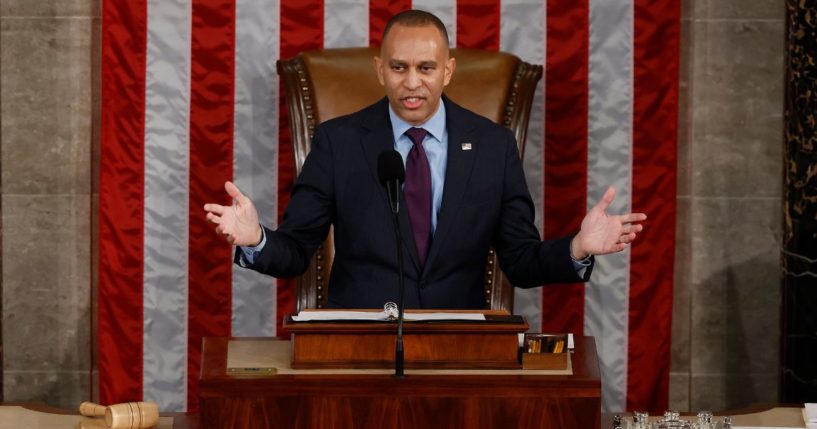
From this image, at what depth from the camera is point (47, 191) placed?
4453mm

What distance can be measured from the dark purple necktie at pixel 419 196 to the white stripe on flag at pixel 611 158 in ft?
3.22

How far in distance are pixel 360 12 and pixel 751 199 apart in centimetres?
156

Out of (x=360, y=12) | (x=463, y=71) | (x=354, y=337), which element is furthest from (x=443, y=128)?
(x=354, y=337)

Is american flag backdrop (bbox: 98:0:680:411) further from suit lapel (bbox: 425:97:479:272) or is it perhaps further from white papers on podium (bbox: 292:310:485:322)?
white papers on podium (bbox: 292:310:485:322)

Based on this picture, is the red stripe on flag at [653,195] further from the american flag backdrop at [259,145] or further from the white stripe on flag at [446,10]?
the white stripe on flag at [446,10]

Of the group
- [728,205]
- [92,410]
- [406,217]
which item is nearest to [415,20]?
[406,217]

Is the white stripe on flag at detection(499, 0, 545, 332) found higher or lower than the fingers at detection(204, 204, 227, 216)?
higher

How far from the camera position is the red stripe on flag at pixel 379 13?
4.33 metres

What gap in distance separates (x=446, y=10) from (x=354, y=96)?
0.57 meters

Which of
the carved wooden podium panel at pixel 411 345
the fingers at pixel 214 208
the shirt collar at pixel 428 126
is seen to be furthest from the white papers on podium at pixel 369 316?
the shirt collar at pixel 428 126

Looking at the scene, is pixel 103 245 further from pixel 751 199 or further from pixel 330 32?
pixel 751 199

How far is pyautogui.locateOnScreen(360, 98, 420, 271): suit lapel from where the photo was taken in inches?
139

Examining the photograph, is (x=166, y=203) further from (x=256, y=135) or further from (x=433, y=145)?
(x=433, y=145)

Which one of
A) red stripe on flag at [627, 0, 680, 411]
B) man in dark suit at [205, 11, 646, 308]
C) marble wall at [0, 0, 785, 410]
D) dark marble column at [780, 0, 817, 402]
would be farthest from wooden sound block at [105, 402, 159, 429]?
dark marble column at [780, 0, 817, 402]
